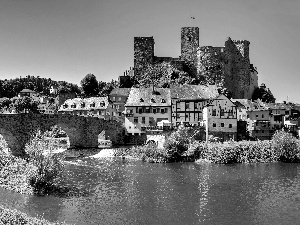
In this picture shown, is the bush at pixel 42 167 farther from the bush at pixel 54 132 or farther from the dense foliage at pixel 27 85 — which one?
the dense foliage at pixel 27 85

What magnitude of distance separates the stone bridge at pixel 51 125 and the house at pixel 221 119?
16.3 metres

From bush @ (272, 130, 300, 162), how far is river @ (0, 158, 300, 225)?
5457mm

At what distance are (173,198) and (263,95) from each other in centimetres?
7249

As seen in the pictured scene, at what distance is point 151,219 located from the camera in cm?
2650

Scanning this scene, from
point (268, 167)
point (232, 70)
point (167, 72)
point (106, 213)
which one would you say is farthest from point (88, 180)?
point (232, 70)

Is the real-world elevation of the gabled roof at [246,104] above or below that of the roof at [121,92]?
below

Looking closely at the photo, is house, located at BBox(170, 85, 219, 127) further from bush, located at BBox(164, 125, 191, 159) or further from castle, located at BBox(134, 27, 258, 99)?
castle, located at BBox(134, 27, 258, 99)

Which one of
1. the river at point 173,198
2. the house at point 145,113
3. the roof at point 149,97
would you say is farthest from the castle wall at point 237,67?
the river at point 173,198

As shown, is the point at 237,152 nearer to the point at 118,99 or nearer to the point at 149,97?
the point at 149,97

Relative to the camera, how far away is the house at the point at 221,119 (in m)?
64.2

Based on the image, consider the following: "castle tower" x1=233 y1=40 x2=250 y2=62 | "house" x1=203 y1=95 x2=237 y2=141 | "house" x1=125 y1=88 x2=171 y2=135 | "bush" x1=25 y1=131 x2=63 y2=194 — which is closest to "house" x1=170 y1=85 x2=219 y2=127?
"house" x1=125 y1=88 x2=171 y2=135

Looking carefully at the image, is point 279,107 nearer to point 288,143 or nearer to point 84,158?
point 288,143

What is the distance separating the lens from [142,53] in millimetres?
95250

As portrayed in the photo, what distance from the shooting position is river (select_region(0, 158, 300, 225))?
88.8 ft
